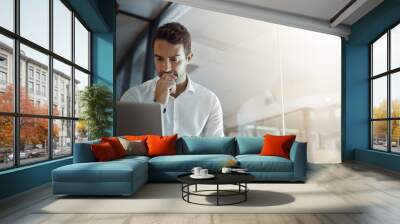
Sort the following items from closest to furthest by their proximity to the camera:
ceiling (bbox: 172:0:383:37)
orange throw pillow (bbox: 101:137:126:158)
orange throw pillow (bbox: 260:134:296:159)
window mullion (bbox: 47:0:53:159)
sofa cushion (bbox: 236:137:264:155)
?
orange throw pillow (bbox: 101:137:126:158)
window mullion (bbox: 47:0:53:159)
orange throw pillow (bbox: 260:134:296:159)
sofa cushion (bbox: 236:137:264:155)
ceiling (bbox: 172:0:383:37)

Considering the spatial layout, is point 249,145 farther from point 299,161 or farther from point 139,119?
point 139,119

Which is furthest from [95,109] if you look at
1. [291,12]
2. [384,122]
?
[384,122]

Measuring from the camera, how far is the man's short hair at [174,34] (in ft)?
29.5

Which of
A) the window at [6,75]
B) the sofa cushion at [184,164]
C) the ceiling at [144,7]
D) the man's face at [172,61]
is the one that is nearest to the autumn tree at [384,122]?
the sofa cushion at [184,164]

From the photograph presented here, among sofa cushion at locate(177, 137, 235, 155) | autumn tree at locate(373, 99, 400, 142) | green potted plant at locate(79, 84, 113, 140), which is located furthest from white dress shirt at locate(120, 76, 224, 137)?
autumn tree at locate(373, 99, 400, 142)

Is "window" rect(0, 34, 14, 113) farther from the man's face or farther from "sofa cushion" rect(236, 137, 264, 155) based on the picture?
the man's face

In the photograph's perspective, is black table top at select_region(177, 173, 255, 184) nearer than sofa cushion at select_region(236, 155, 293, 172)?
Yes

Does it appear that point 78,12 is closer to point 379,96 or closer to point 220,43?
point 220,43

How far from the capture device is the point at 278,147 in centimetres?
639

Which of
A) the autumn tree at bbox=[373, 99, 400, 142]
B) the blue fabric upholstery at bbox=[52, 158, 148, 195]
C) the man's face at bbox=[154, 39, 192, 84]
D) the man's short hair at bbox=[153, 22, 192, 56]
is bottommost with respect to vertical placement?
the blue fabric upholstery at bbox=[52, 158, 148, 195]

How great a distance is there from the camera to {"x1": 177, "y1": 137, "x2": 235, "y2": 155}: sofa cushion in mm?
6879

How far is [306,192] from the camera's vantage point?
5.15 meters

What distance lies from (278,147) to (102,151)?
2.87 m

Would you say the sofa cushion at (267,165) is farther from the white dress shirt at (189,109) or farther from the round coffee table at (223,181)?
the white dress shirt at (189,109)
